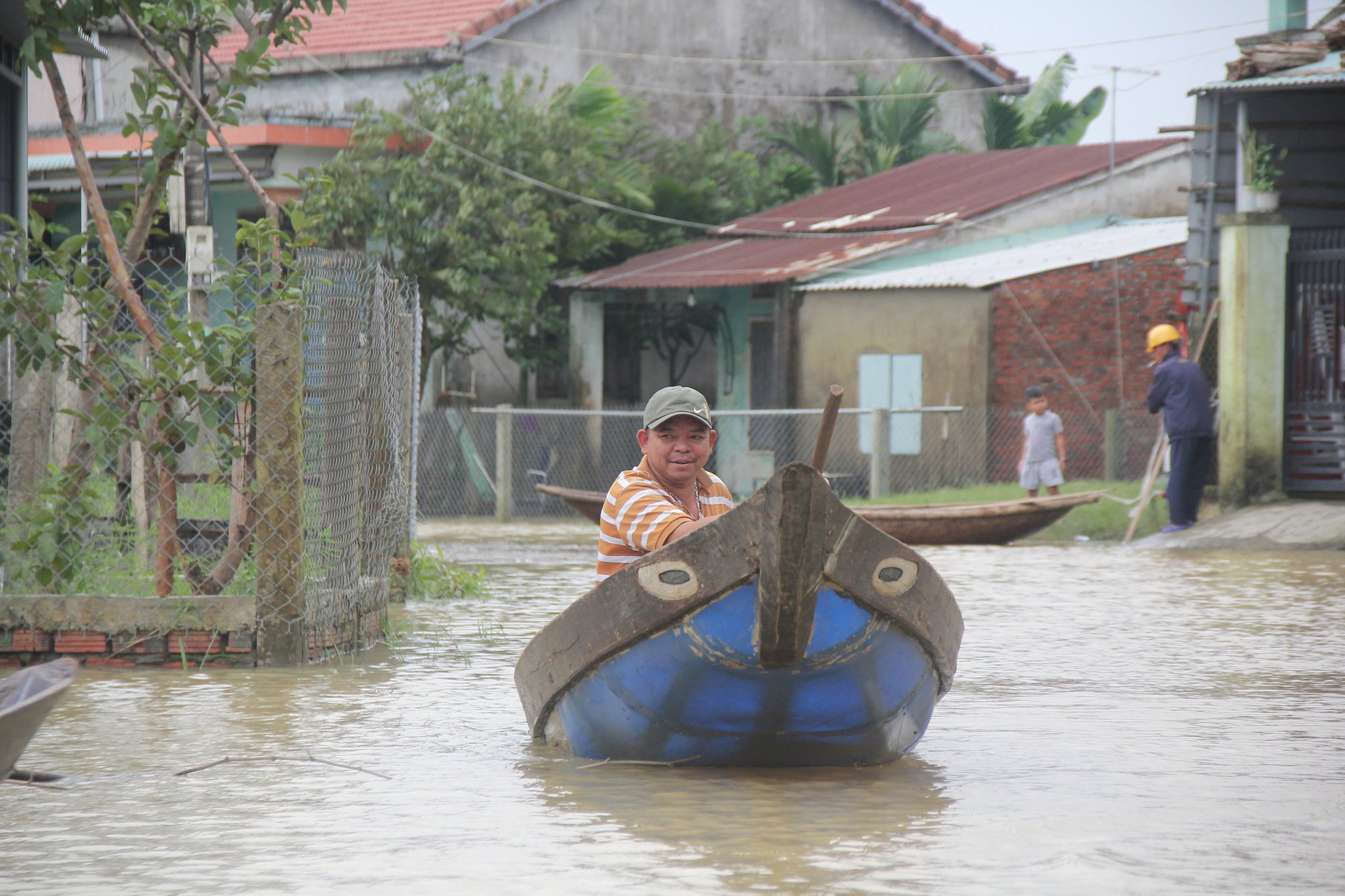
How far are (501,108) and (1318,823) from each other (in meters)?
18.2

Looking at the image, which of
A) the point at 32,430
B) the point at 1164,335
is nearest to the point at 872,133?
the point at 1164,335

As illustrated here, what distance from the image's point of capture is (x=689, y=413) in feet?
19.3

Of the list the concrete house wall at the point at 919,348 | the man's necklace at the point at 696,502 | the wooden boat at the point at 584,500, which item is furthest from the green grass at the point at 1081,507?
the man's necklace at the point at 696,502

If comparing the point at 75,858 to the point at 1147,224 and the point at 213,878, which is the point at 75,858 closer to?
the point at 213,878

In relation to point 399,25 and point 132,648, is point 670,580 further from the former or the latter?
point 399,25

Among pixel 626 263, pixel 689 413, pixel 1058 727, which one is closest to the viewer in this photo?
pixel 689 413

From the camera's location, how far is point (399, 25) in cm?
2531

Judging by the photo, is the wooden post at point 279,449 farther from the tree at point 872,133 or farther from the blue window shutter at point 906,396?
the tree at point 872,133

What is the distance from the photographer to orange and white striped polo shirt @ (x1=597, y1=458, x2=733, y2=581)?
572 centimetres

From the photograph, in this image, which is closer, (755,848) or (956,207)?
(755,848)

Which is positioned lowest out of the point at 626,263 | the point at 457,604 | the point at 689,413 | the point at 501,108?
the point at 457,604

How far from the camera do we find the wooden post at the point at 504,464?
19.8 metres

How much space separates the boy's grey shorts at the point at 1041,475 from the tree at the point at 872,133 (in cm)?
1075

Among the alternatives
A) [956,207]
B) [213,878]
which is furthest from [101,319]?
[956,207]
